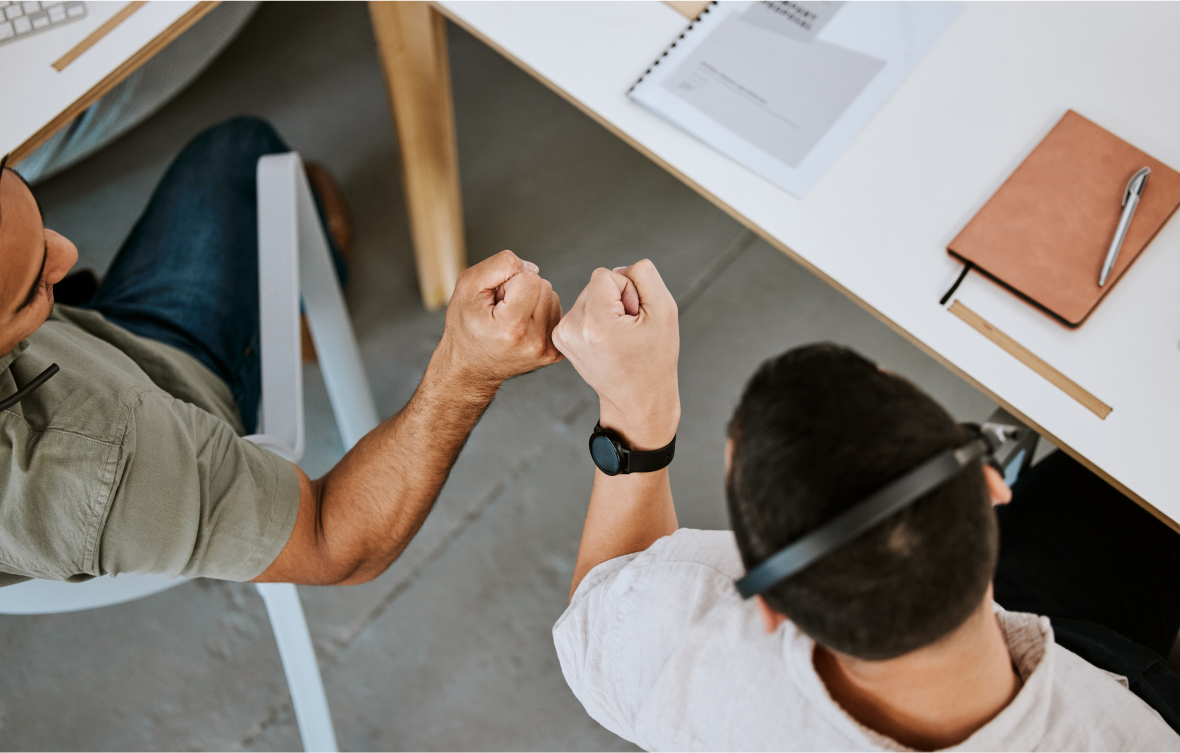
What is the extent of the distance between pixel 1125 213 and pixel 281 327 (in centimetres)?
98

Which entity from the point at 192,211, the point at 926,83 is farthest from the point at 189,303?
the point at 926,83

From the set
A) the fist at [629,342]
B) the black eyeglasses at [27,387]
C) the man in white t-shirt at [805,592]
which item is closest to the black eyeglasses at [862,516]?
the man in white t-shirt at [805,592]

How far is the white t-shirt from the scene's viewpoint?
A: 57cm

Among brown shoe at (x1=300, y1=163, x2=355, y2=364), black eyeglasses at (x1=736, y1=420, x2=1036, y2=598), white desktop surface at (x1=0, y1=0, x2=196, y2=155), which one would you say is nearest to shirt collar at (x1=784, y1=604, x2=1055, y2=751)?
black eyeglasses at (x1=736, y1=420, x2=1036, y2=598)

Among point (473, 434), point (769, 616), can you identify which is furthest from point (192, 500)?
point (473, 434)

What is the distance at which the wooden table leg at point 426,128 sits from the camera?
45.8 inches

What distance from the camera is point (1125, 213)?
2.76ft

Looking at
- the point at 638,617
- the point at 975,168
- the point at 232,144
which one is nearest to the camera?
the point at 638,617

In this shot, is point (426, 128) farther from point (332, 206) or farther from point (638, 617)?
point (638, 617)

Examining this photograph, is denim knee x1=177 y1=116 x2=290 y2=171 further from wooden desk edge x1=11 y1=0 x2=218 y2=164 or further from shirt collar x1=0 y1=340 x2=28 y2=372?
shirt collar x1=0 y1=340 x2=28 y2=372

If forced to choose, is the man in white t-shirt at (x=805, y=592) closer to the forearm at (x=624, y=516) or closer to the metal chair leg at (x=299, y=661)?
the forearm at (x=624, y=516)

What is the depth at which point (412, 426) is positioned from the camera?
860 millimetres

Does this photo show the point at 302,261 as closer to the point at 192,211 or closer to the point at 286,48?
the point at 192,211

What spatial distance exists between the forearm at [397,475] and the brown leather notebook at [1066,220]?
580 millimetres
